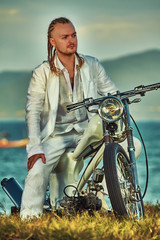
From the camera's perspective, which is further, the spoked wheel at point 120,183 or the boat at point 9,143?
the boat at point 9,143

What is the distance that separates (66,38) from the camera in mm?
5230

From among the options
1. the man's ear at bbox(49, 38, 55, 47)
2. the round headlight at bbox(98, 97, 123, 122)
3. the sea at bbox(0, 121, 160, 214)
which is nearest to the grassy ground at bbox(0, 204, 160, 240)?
the round headlight at bbox(98, 97, 123, 122)

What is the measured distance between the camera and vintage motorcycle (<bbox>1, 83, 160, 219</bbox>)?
13.9 feet

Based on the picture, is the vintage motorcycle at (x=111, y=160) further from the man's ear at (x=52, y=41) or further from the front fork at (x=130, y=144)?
the man's ear at (x=52, y=41)

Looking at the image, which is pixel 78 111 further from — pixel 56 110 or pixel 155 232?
pixel 155 232

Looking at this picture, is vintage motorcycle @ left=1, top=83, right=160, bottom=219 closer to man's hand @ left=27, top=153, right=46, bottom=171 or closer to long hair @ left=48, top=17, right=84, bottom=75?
man's hand @ left=27, top=153, right=46, bottom=171

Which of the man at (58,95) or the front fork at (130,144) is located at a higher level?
the man at (58,95)

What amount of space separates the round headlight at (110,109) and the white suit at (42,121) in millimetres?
810

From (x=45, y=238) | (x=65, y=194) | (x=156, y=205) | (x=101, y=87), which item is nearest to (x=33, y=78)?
(x=101, y=87)

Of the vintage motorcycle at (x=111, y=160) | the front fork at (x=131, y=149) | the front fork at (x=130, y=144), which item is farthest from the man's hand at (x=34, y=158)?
the front fork at (x=131, y=149)

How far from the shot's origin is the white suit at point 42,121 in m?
5.00

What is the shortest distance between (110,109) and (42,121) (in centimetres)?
104

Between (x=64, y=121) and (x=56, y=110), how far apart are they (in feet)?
0.53

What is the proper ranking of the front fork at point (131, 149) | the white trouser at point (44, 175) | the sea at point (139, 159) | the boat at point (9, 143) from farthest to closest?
1. the boat at point (9, 143)
2. the sea at point (139, 159)
3. the white trouser at point (44, 175)
4. the front fork at point (131, 149)
